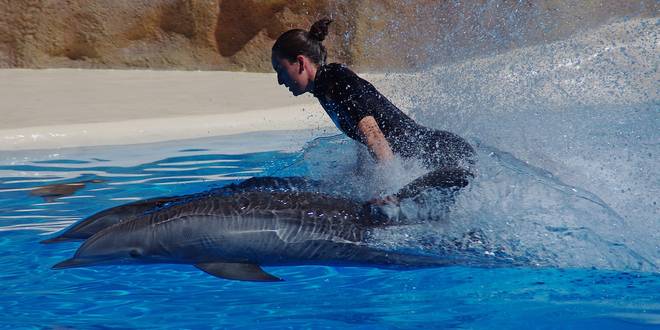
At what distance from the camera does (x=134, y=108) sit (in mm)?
8453

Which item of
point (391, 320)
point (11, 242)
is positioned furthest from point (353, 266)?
point (11, 242)

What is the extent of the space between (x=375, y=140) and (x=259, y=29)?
832 centimetres

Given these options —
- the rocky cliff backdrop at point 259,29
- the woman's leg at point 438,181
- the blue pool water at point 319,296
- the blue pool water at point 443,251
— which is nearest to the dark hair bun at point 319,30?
the blue pool water at point 443,251

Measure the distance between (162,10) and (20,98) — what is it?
3439 millimetres

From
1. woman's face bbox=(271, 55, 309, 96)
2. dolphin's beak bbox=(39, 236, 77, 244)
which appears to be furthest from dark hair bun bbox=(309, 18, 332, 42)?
dolphin's beak bbox=(39, 236, 77, 244)

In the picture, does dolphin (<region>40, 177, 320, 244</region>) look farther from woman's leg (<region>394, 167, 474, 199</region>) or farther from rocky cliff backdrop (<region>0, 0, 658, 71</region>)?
rocky cliff backdrop (<region>0, 0, 658, 71</region>)

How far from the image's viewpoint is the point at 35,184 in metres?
6.01

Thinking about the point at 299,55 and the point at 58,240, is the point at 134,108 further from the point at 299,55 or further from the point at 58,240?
the point at 299,55

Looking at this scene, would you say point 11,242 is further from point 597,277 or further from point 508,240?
point 597,277

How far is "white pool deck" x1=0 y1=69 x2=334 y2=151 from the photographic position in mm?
7223

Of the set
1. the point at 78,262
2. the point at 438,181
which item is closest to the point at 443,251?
the point at 438,181

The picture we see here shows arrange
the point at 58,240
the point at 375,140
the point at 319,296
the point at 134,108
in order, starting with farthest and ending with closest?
the point at 134,108 → the point at 58,240 → the point at 375,140 → the point at 319,296

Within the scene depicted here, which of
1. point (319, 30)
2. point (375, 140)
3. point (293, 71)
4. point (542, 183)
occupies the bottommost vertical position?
point (542, 183)

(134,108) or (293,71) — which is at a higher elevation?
(134,108)
